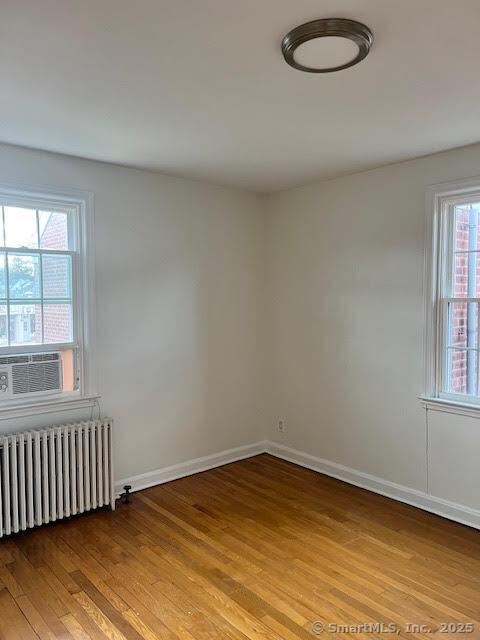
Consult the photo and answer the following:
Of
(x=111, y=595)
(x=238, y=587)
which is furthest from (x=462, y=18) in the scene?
(x=111, y=595)

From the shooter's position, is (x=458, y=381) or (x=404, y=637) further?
(x=458, y=381)

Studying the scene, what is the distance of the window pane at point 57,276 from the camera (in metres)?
3.58

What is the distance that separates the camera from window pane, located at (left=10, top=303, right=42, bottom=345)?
11.3 ft

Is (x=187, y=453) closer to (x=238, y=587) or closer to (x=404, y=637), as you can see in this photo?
(x=238, y=587)

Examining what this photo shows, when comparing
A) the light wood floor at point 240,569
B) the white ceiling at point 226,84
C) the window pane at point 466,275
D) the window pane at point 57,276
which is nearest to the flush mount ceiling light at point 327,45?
the white ceiling at point 226,84

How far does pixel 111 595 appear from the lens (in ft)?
8.64

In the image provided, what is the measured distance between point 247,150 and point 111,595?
2847mm

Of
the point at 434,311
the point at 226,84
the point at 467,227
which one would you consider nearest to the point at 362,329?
the point at 434,311

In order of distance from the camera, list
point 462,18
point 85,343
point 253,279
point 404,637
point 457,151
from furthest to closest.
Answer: point 253,279, point 85,343, point 457,151, point 404,637, point 462,18

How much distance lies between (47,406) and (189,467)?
1.43 meters

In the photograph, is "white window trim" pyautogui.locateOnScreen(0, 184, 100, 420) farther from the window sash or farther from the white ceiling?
the white ceiling

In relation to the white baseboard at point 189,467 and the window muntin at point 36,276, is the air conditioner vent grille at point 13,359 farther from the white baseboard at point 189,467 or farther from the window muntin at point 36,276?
the white baseboard at point 189,467

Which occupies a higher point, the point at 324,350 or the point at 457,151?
the point at 457,151

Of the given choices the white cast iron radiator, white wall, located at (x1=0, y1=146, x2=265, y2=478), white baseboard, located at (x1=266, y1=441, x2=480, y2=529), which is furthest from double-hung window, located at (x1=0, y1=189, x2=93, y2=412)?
white baseboard, located at (x1=266, y1=441, x2=480, y2=529)
